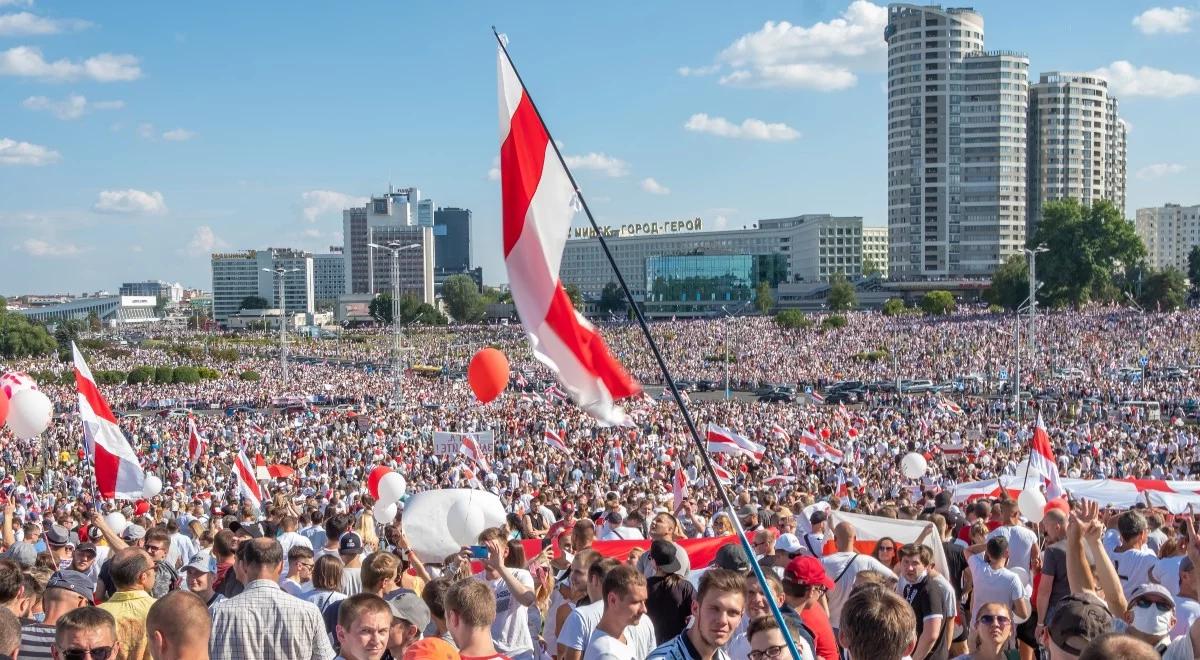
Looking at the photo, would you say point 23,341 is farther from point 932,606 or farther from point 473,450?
point 932,606

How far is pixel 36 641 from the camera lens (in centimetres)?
450

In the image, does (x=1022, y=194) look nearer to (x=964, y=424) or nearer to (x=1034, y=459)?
(x=964, y=424)

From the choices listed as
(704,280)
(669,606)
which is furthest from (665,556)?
(704,280)

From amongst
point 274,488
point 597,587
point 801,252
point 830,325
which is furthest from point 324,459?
point 801,252

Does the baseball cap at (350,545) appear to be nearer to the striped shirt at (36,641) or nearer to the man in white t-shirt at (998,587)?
the striped shirt at (36,641)

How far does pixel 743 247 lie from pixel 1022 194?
53050 mm

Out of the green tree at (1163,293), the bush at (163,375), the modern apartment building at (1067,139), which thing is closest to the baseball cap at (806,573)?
the bush at (163,375)

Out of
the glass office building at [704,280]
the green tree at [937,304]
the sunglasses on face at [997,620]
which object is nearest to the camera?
the sunglasses on face at [997,620]

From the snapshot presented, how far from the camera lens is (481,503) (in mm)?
7316

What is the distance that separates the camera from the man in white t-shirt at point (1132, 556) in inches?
234

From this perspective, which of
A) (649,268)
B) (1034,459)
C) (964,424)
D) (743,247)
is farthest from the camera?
(743,247)

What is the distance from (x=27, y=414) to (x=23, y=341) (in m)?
79.5

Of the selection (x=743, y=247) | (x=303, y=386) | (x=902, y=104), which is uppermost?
(x=902, y=104)

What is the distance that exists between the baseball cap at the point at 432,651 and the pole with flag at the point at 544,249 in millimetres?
1016
